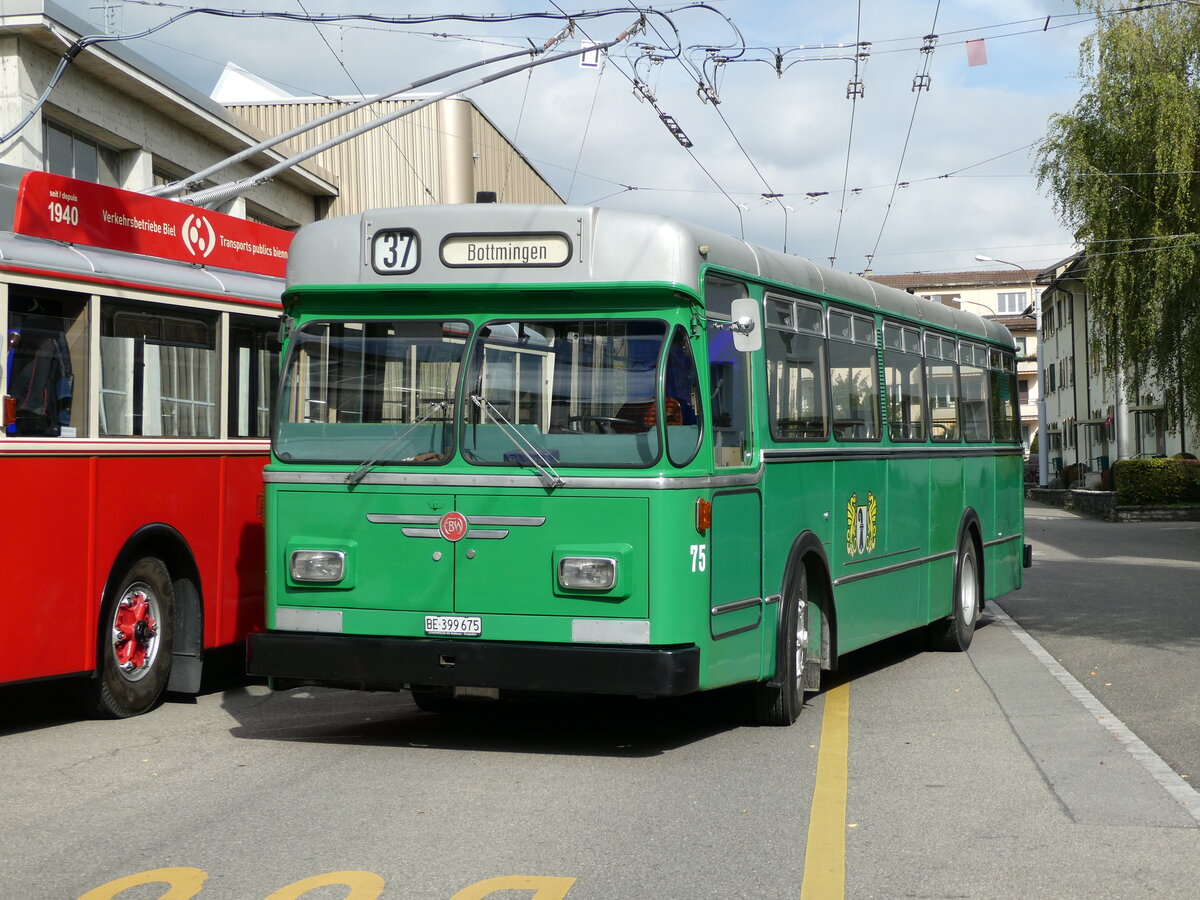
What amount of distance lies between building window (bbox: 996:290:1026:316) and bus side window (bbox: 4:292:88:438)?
377ft

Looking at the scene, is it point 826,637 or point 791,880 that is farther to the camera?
point 826,637

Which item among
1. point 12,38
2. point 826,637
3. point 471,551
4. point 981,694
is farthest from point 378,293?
point 12,38

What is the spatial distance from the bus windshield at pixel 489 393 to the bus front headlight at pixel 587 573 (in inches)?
19.4

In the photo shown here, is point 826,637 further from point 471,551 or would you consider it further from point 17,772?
point 17,772

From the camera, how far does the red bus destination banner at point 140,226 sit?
Answer: 9.32m

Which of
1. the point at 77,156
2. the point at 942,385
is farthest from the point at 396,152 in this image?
the point at 942,385

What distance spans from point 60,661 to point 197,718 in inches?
42.9

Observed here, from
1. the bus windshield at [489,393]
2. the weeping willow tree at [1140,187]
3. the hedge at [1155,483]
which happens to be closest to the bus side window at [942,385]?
the bus windshield at [489,393]

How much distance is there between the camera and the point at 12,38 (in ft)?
74.9

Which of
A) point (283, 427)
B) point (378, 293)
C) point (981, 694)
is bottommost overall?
point (981, 694)

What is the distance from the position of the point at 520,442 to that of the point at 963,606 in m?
6.82

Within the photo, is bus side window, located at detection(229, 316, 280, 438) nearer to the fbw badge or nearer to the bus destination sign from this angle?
the bus destination sign

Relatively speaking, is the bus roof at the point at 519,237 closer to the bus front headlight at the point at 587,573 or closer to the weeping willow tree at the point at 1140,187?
the bus front headlight at the point at 587,573

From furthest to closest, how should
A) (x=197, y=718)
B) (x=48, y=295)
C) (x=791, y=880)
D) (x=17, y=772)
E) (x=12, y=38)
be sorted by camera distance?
(x=12, y=38)
(x=197, y=718)
(x=48, y=295)
(x=17, y=772)
(x=791, y=880)
